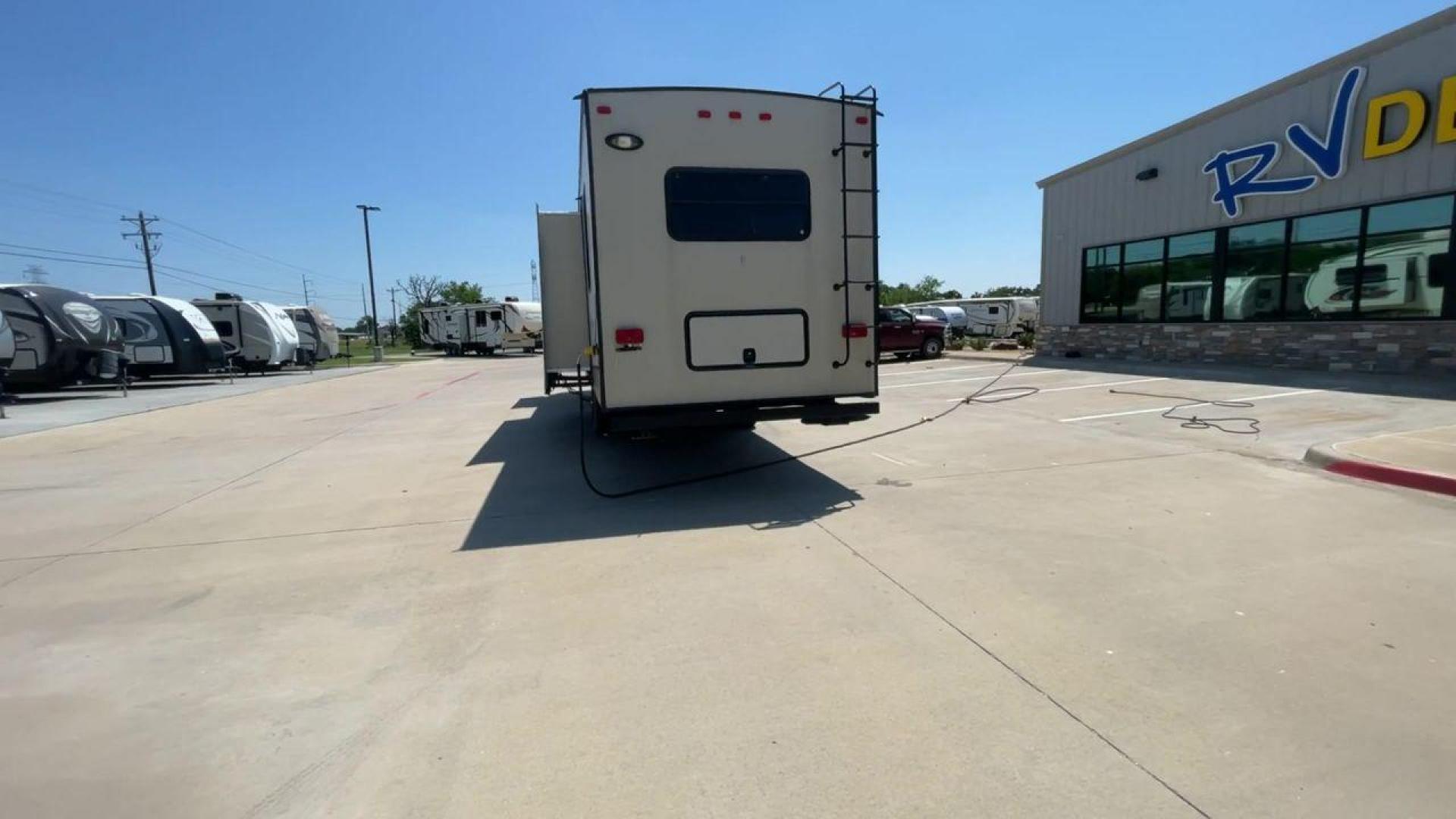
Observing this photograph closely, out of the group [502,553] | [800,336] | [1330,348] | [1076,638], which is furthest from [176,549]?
[1330,348]

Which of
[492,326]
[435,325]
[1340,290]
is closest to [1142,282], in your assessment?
[1340,290]

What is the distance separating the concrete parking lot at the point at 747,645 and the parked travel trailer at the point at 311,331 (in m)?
26.1

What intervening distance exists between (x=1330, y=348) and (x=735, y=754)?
1659cm

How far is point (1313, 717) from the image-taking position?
275 centimetres

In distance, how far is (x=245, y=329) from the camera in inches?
992

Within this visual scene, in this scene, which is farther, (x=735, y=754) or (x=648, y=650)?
(x=648, y=650)

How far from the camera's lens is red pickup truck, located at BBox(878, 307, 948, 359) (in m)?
23.2

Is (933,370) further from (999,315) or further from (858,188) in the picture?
(999,315)

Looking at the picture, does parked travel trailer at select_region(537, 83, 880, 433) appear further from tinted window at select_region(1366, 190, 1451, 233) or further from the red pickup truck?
the red pickup truck

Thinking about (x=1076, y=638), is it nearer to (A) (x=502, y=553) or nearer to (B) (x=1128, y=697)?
(B) (x=1128, y=697)

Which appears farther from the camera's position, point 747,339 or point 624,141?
point 747,339

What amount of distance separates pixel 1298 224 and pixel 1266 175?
1.30m

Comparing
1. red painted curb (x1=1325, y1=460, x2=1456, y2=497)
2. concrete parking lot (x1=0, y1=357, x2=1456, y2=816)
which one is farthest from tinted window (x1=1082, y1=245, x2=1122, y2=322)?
red painted curb (x1=1325, y1=460, x2=1456, y2=497)

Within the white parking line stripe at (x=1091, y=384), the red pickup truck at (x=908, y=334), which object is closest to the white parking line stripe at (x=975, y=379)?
the white parking line stripe at (x=1091, y=384)
